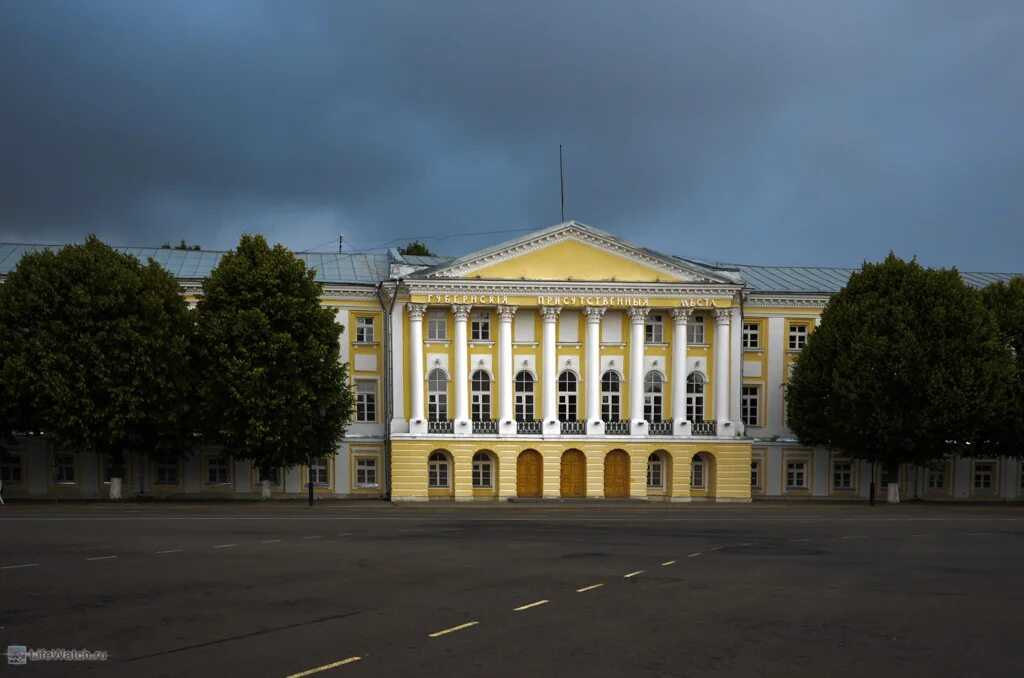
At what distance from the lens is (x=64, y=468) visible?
49594 mm

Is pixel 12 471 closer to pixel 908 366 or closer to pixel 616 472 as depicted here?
pixel 616 472

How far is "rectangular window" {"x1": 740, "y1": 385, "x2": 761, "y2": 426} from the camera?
5562 cm

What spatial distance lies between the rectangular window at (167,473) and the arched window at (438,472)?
14220 mm

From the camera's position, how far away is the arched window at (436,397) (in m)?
51.2

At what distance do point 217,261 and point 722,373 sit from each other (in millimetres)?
31771

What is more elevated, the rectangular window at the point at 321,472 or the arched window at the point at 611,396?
the arched window at the point at 611,396

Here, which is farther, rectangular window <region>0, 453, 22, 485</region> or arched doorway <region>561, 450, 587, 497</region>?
arched doorway <region>561, 450, 587, 497</region>

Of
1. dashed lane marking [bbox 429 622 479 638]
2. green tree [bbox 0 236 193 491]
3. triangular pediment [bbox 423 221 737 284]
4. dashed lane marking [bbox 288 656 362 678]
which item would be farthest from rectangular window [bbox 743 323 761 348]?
dashed lane marking [bbox 288 656 362 678]

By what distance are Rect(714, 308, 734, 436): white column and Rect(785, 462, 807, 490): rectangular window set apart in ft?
21.7

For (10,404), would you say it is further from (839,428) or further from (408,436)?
(839,428)

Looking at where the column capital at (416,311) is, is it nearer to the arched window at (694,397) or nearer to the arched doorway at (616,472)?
the arched doorway at (616,472)

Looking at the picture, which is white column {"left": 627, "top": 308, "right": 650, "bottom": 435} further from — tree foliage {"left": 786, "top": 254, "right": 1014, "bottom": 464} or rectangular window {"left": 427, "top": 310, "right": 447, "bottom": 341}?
rectangular window {"left": 427, "top": 310, "right": 447, "bottom": 341}

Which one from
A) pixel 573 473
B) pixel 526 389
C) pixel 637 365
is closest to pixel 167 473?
pixel 526 389

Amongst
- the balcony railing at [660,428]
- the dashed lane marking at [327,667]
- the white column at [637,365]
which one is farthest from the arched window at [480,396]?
the dashed lane marking at [327,667]
